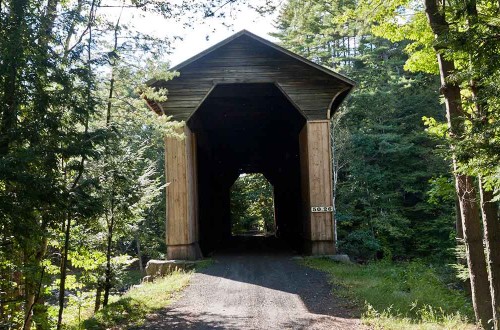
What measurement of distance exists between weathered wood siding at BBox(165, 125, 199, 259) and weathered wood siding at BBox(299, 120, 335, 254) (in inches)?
124

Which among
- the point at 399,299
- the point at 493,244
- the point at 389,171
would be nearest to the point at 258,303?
the point at 399,299

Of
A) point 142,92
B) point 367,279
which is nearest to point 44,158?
point 142,92

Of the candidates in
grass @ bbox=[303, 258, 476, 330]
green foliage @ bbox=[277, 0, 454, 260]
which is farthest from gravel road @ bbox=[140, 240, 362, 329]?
green foliage @ bbox=[277, 0, 454, 260]

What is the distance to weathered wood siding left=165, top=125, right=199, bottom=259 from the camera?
11.4m

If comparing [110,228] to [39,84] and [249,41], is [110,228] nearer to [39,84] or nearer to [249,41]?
[39,84]

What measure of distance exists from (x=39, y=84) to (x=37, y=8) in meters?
1.02

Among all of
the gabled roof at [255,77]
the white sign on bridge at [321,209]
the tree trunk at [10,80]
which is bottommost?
the white sign on bridge at [321,209]

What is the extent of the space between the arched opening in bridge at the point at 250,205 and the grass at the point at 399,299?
71.4 feet

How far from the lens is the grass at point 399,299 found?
226 inches

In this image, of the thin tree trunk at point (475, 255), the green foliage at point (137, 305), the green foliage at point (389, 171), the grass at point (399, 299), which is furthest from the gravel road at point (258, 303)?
the green foliage at point (389, 171)

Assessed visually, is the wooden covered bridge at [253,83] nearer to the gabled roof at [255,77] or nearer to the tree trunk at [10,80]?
the gabled roof at [255,77]

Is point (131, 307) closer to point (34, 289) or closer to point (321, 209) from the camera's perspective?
point (34, 289)

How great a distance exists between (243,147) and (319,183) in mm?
9683

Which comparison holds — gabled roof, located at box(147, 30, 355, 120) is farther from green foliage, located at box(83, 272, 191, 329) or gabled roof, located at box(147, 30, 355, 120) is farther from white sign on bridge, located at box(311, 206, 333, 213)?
green foliage, located at box(83, 272, 191, 329)
